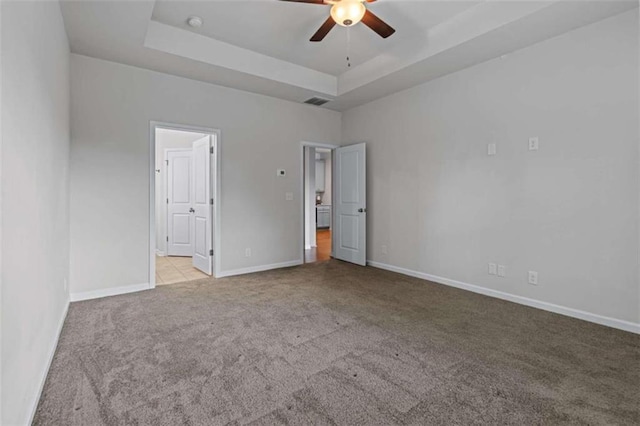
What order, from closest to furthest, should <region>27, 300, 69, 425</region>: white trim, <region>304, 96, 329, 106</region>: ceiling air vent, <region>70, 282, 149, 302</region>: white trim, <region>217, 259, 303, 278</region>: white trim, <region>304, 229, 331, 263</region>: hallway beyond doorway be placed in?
<region>27, 300, 69, 425</region>: white trim < <region>70, 282, 149, 302</region>: white trim < <region>217, 259, 303, 278</region>: white trim < <region>304, 96, 329, 106</region>: ceiling air vent < <region>304, 229, 331, 263</region>: hallway beyond doorway

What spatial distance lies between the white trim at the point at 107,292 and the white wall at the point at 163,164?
2581 mm

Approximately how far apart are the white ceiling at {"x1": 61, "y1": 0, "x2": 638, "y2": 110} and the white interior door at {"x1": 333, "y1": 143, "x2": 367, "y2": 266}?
1189 millimetres

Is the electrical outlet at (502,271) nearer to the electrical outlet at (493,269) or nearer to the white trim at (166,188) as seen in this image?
the electrical outlet at (493,269)

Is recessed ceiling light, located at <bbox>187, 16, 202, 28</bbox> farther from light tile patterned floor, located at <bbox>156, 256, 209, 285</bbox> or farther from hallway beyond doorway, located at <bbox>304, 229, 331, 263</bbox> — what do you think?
hallway beyond doorway, located at <bbox>304, 229, 331, 263</bbox>

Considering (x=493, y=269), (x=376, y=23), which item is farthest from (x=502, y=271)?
(x=376, y=23)

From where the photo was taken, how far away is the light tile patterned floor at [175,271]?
176 inches

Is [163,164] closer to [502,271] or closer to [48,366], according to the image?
[48,366]

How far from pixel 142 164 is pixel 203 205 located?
3.84ft

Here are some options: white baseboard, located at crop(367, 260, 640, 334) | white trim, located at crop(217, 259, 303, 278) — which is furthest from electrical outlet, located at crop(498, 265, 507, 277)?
white trim, located at crop(217, 259, 303, 278)

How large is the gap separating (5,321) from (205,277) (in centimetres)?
332

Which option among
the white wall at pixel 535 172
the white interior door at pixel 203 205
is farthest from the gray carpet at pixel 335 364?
the white interior door at pixel 203 205

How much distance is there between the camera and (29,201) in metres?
1.68

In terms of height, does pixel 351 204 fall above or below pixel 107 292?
above

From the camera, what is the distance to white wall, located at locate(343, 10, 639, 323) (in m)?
2.78
